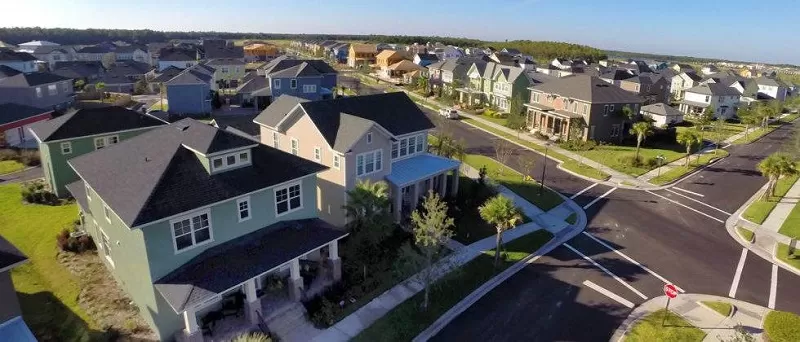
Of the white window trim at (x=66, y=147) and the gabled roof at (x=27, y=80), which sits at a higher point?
the gabled roof at (x=27, y=80)

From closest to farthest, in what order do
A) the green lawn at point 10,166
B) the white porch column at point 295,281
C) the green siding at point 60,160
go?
the white porch column at point 295,281 → the green siding at point 60,160 → the green lawn at point 10,166

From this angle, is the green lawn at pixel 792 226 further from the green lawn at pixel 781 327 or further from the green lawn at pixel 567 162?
the green lawn at pixel 781 327

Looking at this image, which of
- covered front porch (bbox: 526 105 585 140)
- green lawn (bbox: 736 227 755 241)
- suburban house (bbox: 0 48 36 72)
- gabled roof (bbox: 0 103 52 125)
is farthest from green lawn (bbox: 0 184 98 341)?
suburban house (bbox: 0 48 36 72)

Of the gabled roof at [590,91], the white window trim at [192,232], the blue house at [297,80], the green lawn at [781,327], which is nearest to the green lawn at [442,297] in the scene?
the white window trim at [192,232]

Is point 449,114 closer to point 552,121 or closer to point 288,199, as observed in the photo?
point 552,121

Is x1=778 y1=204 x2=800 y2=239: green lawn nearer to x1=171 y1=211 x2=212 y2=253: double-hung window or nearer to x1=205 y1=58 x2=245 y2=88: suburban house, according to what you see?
x1=171 y1=211 x2=212 y2=253: double-hung window

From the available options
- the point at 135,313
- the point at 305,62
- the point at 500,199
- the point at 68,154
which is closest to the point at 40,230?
the point at 68,154
